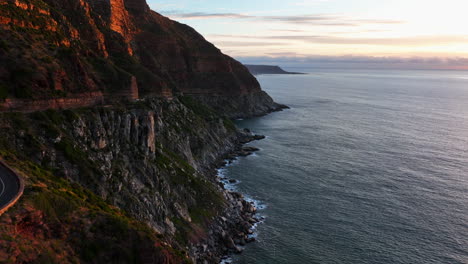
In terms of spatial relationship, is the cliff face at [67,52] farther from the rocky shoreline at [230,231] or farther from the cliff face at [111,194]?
the rocky shoreline at [230,231]

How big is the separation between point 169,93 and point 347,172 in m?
62.2

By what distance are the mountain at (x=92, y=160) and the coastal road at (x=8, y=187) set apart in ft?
2.74

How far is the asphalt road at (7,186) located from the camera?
35484 mm

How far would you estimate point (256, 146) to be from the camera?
13738cm

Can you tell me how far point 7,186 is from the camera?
3806 cm

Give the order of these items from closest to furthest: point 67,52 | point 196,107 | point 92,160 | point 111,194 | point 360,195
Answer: point 111,194 < point 92,160 < point 67,52 < point 360,195 < point 196,107

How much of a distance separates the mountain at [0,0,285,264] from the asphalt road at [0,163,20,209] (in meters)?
0.99

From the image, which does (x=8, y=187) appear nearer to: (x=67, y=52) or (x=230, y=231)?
(x=67, y=52)

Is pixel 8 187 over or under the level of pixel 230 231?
over

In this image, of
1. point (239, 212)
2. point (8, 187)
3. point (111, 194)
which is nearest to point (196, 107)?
point (239, 212)

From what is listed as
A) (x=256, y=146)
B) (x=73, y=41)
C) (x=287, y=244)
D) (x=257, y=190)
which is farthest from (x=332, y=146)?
(x=73, y=41)

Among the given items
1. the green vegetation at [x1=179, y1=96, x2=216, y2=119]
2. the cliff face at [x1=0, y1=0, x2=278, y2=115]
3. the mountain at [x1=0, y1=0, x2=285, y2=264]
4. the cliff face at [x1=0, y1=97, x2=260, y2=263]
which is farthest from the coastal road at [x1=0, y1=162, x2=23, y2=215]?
the green vegetation at [x1=179, y1=96, x2=216, y2=119]

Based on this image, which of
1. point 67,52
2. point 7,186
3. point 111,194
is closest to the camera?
point 7,186

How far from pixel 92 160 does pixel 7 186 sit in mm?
20253
